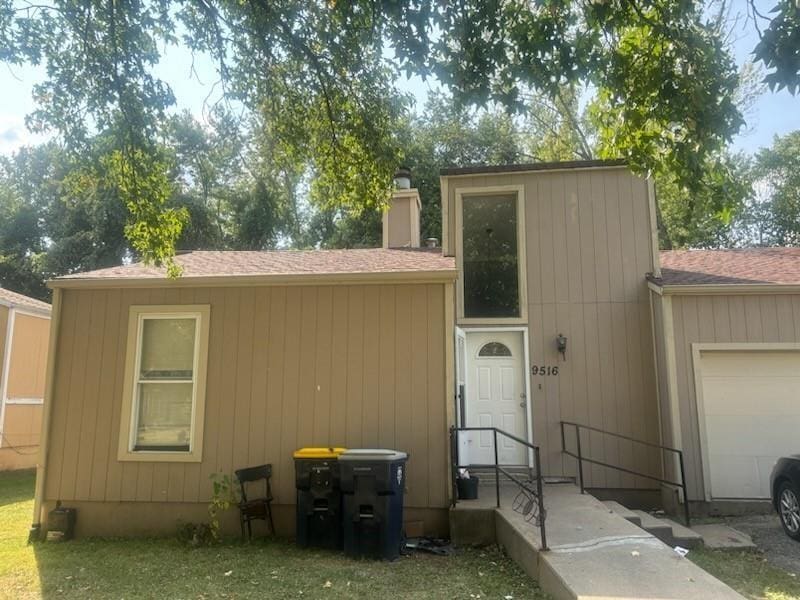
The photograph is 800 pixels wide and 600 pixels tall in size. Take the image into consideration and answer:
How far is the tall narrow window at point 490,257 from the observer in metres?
8.12

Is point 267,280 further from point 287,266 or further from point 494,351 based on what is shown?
point 494,351

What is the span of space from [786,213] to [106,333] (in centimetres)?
2132

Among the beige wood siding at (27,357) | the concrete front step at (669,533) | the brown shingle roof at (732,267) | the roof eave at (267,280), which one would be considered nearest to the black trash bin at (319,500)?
the roof eave at (267,280)

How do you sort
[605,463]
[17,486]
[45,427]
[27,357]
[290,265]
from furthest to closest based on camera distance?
[27,357] → [17,486] → [605,463] → [290,265] → [45,427]

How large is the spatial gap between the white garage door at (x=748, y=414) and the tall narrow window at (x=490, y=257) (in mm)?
2600

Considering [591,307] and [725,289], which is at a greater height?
[725,289]

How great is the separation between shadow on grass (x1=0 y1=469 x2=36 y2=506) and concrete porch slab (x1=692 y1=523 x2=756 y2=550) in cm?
903

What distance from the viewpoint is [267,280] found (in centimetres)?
658

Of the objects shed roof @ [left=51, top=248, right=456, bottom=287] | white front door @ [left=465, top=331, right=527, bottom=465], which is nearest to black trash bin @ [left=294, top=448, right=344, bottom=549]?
shed roof @ [left=51, top=248, right=456, bottom=287]

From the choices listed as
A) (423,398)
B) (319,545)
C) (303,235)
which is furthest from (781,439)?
(303,235)

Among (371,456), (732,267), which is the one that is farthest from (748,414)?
(371,456)

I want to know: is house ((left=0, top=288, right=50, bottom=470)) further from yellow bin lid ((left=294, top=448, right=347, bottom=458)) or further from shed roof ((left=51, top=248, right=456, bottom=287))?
yellow bin lid ((left=294, top=448, right=347, bottom=458))

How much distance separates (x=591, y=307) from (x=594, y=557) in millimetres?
4267

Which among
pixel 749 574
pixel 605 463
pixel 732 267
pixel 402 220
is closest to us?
pixel 749 574
